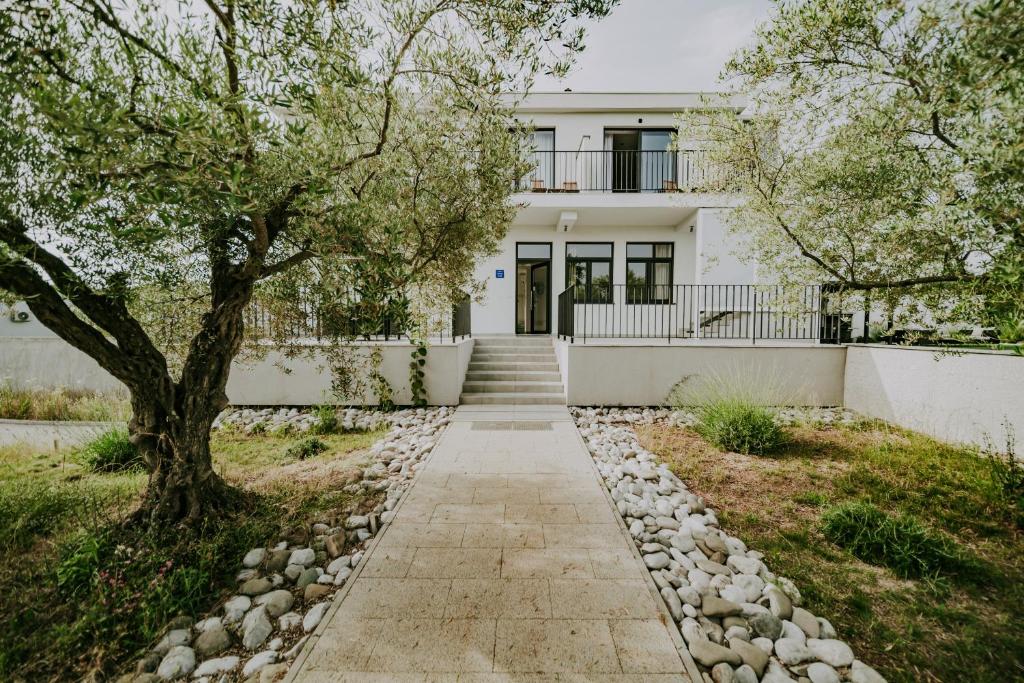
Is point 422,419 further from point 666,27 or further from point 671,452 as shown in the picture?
point 666,27

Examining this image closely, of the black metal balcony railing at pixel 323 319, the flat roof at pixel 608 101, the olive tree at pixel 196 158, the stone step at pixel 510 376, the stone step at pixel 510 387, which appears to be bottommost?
the stone step at pixel 510 387

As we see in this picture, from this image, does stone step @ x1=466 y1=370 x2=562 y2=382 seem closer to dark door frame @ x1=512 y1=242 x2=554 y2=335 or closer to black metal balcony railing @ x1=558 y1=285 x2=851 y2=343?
black metal balcony railing @ x1=558 y1=285 x2=851 y2=343

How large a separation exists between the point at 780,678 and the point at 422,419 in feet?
19.4

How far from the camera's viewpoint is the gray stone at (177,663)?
7.13ft

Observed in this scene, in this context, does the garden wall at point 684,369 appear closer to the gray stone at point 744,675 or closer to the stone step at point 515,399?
the stone step at point 515,399

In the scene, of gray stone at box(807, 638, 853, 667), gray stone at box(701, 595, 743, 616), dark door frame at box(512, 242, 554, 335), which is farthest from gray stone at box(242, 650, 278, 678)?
dark door frame at box(512, 242, 554, 335)

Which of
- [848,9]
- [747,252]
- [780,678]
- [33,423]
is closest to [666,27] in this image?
[848,9]

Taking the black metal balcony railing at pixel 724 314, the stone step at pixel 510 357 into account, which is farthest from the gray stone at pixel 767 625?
the stone step at pixel 510 357

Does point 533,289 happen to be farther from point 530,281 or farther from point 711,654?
point 711,654

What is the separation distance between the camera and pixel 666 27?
412 cm

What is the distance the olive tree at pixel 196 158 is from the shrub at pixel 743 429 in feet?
15.2

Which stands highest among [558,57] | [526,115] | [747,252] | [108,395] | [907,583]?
[526,115]

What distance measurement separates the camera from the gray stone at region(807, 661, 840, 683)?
2.12 meters

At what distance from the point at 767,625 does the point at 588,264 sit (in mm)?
11418
